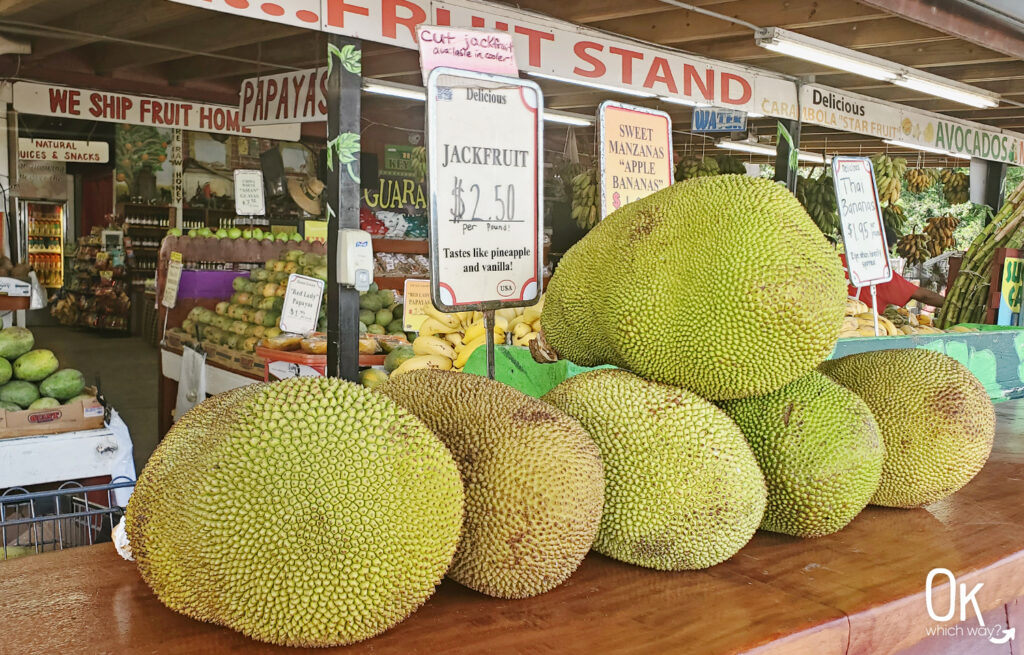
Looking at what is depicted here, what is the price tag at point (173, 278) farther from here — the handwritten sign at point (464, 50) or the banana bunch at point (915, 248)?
the banana bunch at point (915, 248)

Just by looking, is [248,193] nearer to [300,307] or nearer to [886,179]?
[300,307]

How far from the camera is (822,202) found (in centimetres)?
718

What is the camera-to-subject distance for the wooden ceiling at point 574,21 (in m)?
3.97

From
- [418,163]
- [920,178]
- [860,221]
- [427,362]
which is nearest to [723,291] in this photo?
[860,221]

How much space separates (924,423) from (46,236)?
46.6 feet

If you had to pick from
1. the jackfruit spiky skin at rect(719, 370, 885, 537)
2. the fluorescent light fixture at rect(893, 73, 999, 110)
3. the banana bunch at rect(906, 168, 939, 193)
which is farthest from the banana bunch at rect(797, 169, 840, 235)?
the jackfruit spiky skin at rect(719, 370, 885, 537)

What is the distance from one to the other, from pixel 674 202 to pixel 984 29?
3.76 meters

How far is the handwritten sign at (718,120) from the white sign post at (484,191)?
4.72 meters

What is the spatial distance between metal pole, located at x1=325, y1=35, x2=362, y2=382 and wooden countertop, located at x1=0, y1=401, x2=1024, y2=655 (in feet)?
7.67

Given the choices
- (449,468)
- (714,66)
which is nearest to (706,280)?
(449,468)

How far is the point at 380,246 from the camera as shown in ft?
20.7

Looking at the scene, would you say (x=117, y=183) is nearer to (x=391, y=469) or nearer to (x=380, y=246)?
(x=380, y=246)

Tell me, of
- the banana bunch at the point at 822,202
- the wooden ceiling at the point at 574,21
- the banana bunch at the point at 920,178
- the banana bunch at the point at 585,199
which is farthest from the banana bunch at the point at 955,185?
the banana bunch at the point at 585,199

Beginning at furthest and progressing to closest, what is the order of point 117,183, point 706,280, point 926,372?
point 117,183, point 926,372, point 706,280
